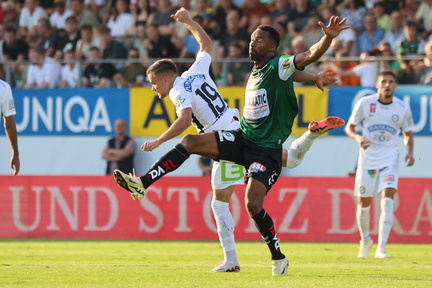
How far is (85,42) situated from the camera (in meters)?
20.3

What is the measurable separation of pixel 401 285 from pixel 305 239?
7878 millimetres

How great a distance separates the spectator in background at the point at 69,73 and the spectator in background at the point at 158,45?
1682mm

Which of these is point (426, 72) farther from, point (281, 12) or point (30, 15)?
point (30, 15)

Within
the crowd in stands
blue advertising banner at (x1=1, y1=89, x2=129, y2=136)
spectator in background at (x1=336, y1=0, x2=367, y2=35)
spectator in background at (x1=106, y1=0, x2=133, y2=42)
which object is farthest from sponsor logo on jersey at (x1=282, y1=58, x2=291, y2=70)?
spectator in background at (x1=106, y1=0, x2=133, y2=42)

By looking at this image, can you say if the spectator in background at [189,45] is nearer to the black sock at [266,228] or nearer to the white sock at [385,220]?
the white sock at [385,220]

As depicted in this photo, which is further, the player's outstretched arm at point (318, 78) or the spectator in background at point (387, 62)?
the spectator in background at point (387, 62)

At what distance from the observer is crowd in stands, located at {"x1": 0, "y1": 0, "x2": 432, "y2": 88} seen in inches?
713

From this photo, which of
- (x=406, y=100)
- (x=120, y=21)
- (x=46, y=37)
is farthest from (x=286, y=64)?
(x=46, y=37)

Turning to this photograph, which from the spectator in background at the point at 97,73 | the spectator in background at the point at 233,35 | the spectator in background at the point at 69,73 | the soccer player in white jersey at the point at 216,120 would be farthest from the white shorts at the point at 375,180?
the spectator in background at the point at 69,73

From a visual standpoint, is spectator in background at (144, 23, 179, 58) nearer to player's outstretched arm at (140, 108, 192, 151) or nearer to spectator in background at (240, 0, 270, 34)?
spectator in background at (240, 0, 270, 34)

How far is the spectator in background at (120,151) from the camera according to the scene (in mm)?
19094

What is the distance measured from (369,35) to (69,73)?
6.45 m

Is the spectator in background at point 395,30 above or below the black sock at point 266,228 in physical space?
above

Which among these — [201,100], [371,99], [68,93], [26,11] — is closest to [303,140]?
[201,100]
